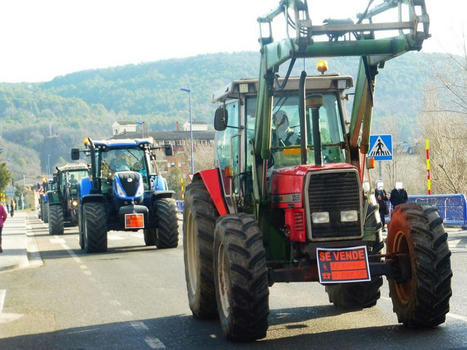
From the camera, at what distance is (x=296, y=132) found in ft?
33.2

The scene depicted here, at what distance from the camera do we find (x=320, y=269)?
8.64m

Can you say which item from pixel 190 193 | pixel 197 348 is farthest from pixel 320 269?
pixel 190 193

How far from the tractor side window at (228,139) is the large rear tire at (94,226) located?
1143 centimetres

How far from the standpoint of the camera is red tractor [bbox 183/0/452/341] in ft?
27.9

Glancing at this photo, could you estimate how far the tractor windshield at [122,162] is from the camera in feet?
82.5

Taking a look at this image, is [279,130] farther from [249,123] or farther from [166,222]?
[166,222]

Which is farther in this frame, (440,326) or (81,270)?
(81,270)

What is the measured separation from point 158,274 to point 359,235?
27.5ft

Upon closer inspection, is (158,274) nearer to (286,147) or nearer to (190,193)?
(190,193)

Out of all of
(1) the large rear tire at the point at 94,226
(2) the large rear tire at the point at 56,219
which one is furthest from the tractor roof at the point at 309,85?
(2) the large rear tire at the point at 56,219

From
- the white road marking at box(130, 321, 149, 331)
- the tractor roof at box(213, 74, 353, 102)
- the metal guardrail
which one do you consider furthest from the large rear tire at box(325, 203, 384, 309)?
the metal guardrail

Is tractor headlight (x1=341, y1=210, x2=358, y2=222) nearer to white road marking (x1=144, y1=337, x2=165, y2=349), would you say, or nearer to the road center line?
white road marking (x1=144, y1=337, x2=165, y2=349)

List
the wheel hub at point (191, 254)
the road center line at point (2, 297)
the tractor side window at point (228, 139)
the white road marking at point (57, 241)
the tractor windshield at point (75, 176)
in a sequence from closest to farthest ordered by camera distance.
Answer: the tractor side window at point (228, 139) → the wheel hub at point (191, 254) → the road center line at point (2, 297) → the white road marking at point (57, 241) → the tractor windshield at point (75, 176)

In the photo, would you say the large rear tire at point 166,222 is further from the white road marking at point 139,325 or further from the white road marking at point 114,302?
the white road marking at point 139,325
